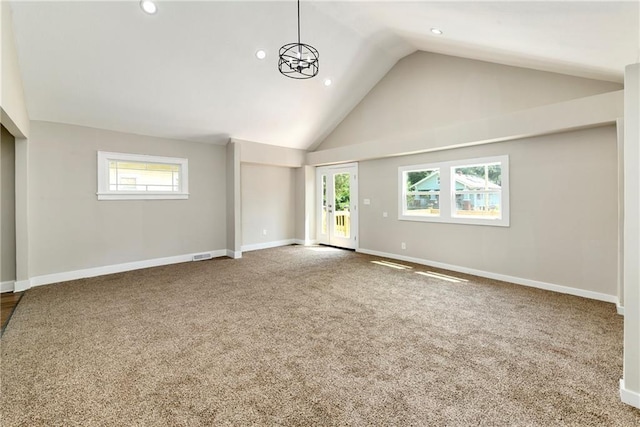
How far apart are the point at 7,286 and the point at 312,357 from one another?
16.0ft

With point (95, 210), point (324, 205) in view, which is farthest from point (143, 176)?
point (324, 205)

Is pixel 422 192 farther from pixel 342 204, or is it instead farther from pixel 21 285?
pixel 21 285

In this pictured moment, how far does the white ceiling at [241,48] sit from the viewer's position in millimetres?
3014

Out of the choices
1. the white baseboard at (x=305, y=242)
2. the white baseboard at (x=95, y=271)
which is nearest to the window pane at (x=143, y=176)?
the white baseboard at (x=95, y=271)

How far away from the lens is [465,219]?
5270mm

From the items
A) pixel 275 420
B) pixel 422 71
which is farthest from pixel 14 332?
pixel 422 71

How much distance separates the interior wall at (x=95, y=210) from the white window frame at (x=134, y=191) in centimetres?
8

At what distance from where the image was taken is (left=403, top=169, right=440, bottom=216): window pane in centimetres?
576

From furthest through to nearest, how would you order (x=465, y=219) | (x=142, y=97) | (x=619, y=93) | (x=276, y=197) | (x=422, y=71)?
(x=276, y=197) < (x=422, y=71) < (x=465, y=219) < (x=142, y=97) < (x=619, y=93)

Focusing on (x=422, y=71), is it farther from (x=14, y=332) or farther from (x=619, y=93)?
(x=14, y=332)

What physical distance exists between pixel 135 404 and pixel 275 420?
96 cm

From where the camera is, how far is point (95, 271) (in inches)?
203

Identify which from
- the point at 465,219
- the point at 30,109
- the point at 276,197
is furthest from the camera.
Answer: the point at 276,197

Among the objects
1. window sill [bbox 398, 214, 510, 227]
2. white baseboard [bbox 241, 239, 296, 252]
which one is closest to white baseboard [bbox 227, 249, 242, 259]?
white baseboard [bbox 241, 239, 296, 252]
